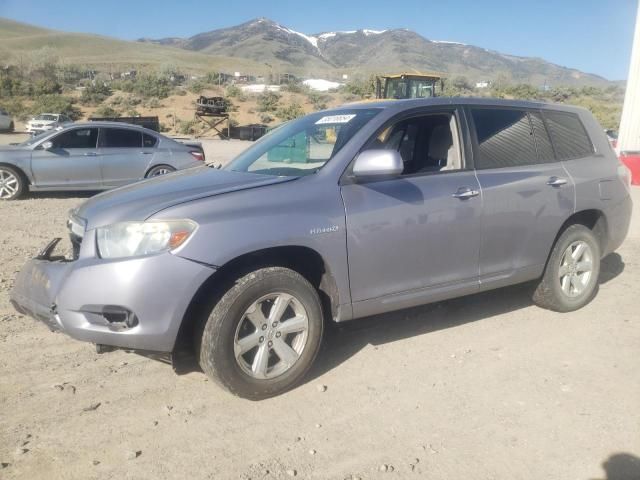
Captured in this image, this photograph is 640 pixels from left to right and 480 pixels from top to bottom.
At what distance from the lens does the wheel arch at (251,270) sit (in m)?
3.19

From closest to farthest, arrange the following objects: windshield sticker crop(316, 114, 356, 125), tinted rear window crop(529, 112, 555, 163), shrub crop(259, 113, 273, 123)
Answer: windshield sticker crop(316, 114, 356, 125) → tinted rear window crop(529, 112, 555, 163) → shrub crop(259, 113, 273, 123)

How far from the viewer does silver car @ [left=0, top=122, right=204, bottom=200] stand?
10031 millimetres

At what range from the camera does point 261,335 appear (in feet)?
10.8

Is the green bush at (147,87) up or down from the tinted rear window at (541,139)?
up

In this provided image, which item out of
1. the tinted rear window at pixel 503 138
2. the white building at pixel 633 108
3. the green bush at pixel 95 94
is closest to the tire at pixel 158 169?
the tinted rear window at pixel 503 138

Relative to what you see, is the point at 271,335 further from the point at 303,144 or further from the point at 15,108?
the point at 15,108

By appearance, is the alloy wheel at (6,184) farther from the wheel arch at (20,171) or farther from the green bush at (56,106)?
the green bush at (56,106)

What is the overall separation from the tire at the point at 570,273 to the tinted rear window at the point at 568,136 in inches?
25.8

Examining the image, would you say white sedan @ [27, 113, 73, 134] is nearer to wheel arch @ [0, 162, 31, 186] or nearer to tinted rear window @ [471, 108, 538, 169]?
wheel arch @ [0, 162, 31, 186]

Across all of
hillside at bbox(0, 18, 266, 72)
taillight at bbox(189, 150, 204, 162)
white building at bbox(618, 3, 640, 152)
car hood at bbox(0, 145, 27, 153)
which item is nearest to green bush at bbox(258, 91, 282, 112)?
white building at bbox(618, 3, 640, 152)

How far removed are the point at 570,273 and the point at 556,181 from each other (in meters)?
0.89

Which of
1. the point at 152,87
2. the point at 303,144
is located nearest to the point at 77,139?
the point at 303,144

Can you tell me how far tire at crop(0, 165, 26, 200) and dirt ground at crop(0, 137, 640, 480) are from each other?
6.31m

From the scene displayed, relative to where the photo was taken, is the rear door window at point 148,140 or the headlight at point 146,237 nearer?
the headlight at point 146,237
